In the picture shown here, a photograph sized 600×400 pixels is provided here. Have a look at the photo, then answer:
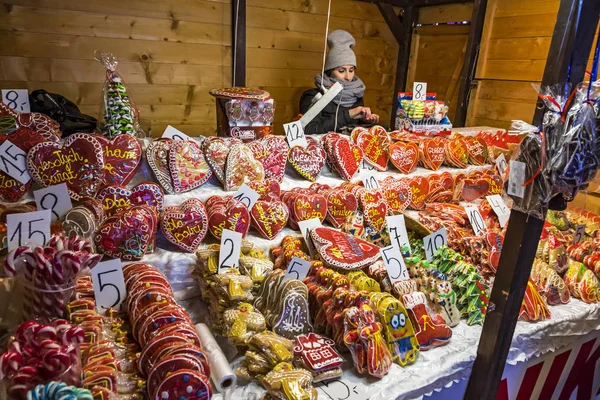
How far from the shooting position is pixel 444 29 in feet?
14.3

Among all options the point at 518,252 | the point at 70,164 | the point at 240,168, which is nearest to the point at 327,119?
the point at 240,168

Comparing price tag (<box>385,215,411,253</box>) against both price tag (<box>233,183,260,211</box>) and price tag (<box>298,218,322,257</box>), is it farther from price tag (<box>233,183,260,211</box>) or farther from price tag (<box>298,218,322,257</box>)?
price tag (<box>233,183,260,211</box>)

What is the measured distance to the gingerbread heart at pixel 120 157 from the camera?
162 centimetres

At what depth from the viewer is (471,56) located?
3730mm

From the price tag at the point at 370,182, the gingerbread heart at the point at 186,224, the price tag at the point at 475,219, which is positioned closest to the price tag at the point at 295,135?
the price tag at the point at 370,182

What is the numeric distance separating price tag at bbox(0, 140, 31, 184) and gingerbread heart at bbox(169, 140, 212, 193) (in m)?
0.52

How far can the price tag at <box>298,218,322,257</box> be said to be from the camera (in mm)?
1707

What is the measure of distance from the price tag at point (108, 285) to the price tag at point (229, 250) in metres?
0.33

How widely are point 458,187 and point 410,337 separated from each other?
130 centimetres

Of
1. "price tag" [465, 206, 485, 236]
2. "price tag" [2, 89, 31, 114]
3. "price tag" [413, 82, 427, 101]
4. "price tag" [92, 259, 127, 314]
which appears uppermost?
"price tag" [413, 82, 427, 101]

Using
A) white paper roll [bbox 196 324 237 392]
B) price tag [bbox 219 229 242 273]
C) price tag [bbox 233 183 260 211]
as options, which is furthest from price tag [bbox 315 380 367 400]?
price tag [bbox 233 183 260 211]

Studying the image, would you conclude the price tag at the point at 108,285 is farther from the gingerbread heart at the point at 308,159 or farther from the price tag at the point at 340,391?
the gingerbread heart at the point at 308,159

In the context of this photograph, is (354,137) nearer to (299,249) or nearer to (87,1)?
(299,249)

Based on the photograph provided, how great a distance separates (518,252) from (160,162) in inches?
53.8
